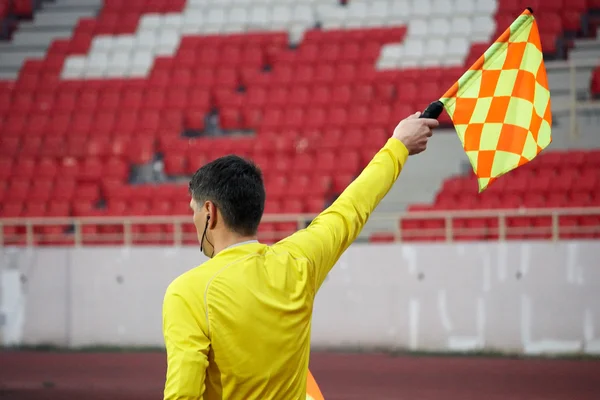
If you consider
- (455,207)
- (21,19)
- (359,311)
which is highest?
(21,19)

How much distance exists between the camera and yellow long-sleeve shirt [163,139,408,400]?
Result: 2340mm

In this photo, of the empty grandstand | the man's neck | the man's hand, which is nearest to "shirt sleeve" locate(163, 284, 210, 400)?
the man's neck

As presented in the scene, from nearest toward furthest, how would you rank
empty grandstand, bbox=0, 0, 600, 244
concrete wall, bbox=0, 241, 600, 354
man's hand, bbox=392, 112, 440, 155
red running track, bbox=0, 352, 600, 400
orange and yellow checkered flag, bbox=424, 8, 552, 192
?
1. man's hand, bbox=392, 112, 440, 155
2. orange and yellow checkered flag, bbox=424, 8, 552, 192
3. red running track, bbox=0, 352, 600, 400
4. concrete wall, bbox=0, 241, 600, 354
5. empty grandstand, bbox=0, 0, 600, 244

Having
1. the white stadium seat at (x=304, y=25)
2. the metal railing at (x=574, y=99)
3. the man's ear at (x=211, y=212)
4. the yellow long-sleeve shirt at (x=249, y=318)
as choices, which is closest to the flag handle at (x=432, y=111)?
the yellow long-sleeve shirt at (x=249, y=318)

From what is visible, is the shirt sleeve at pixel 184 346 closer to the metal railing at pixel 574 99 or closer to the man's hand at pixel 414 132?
the man's hand at pixel 414 132

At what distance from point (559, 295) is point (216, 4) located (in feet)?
34.6

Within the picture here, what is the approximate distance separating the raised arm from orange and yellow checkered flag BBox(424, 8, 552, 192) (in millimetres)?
483

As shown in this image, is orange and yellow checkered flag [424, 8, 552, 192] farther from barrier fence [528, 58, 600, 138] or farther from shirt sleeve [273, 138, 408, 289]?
barrier fence [528, 58, 600, 138]

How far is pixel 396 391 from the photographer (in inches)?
384

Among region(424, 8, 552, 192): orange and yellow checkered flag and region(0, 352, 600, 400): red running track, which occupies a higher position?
region(424, 8, 552, 192): orange and yellow checkered flag

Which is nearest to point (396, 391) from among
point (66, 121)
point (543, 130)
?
point (543, 130)

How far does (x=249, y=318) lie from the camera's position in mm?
2432

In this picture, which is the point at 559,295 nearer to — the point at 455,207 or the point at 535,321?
the point at 535,321

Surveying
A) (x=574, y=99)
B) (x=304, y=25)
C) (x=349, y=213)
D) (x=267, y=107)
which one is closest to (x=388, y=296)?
(x=574, y=99)
